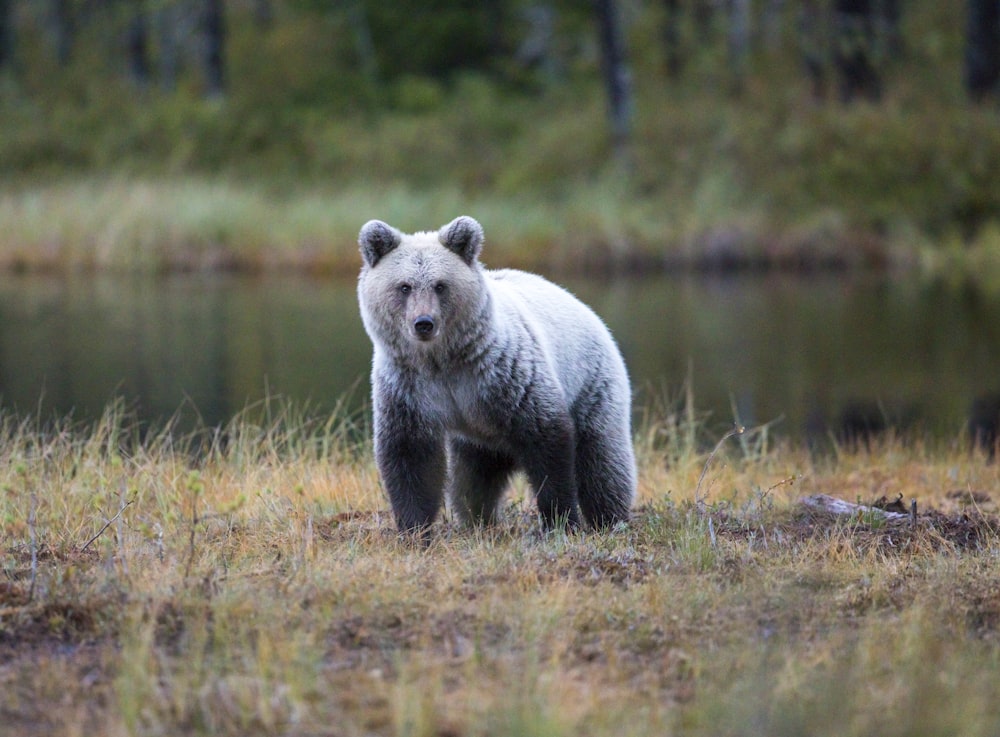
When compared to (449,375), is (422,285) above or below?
above

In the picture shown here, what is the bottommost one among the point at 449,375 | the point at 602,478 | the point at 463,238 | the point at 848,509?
the point at 848,509

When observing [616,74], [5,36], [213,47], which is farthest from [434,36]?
[5,36]

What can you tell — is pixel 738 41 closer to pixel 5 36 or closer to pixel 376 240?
pixel 5 36

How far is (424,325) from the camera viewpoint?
6211 mm

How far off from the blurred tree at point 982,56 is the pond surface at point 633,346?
622 cm

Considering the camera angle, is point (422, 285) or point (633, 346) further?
point (633, 346)

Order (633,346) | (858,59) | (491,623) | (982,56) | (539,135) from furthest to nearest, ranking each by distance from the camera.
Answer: (539,135), (858,59), (982,56), (633,346), (491,623)

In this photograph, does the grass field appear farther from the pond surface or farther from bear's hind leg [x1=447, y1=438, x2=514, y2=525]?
the pond surface

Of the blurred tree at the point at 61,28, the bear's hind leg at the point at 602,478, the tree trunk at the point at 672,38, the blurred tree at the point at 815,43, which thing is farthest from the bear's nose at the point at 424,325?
the blurred tree at the point at 61,28

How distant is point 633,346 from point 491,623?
14.1 m

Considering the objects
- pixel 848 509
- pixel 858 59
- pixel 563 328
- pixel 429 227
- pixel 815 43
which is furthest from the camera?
pixel 815 43

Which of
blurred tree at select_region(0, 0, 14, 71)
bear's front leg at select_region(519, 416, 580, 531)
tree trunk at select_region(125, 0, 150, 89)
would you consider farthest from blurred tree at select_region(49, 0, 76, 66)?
bear's front leg at select_region(519, 416, 580, 531)

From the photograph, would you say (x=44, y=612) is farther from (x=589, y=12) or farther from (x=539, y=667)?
(x=589, y=12)

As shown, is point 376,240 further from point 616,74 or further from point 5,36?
point 5,36
